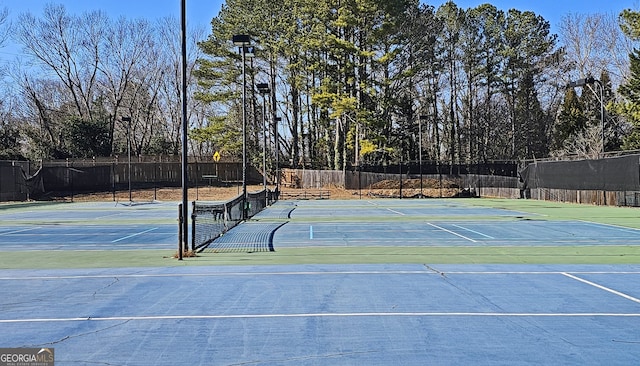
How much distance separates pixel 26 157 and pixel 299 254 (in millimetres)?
48671

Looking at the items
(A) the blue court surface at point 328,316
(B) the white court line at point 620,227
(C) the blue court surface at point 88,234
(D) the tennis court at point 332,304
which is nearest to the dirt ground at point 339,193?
(C) the blue court surface at point 88,234

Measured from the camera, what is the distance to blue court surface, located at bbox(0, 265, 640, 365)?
5.18m

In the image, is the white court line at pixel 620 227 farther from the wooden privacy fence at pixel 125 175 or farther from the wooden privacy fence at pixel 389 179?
the wooden privacy fence at pixel 125 175

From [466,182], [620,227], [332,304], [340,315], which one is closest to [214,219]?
[332,304]

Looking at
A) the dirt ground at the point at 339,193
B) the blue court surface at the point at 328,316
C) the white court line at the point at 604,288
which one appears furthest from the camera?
the dirt ground at the point at 339,193

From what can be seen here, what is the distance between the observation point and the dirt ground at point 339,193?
141ft

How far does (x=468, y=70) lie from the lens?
5916 centimetres

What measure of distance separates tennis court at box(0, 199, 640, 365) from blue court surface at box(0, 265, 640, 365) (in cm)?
2

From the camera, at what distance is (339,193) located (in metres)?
43.9

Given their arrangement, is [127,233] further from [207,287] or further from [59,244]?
[207,287]

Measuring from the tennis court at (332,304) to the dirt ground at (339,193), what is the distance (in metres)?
29.1

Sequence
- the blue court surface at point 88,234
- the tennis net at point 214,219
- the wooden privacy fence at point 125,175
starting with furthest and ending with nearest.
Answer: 1. the wooden privacy fence at point 125,175
2. the blue court surface at point 88,234
3. the tennis net at point 214,219

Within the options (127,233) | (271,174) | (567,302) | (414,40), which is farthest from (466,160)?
(567,302)

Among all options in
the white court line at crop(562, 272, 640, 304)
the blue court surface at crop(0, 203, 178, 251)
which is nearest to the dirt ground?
the blue court surface at crop(0, 203, 178, 251)
